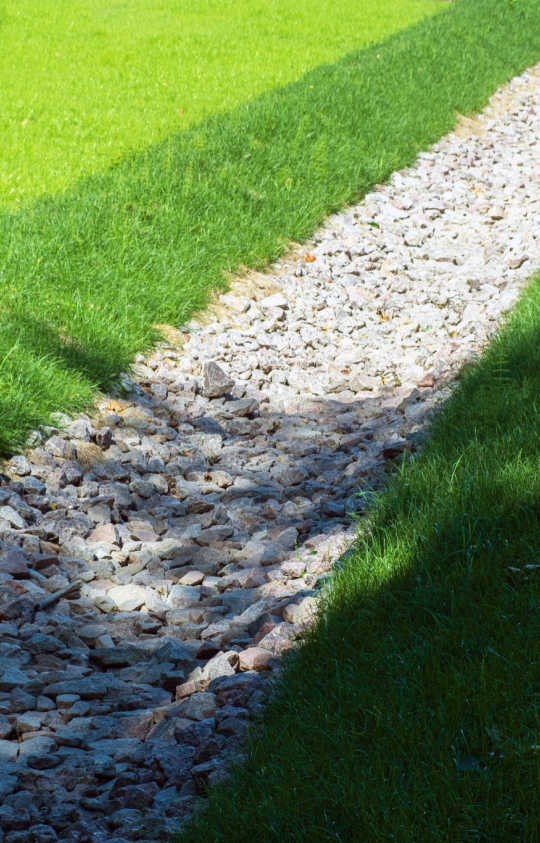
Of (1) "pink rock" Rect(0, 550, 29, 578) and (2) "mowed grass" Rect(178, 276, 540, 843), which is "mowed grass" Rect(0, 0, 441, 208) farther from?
(2) "mowed grass" Rect(178, 276, 540, 843)

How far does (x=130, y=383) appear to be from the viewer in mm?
5680

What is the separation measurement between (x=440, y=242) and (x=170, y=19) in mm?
10980

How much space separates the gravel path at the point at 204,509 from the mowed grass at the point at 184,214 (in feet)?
0.70

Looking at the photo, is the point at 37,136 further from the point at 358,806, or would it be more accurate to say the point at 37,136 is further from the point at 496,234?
the point at 358,806

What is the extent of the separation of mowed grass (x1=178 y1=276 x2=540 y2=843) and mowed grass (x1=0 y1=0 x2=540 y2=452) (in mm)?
2218

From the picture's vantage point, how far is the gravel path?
2.78 metres

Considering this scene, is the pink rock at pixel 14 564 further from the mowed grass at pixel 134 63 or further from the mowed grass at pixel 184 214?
the mowed grass at pixel 134 63

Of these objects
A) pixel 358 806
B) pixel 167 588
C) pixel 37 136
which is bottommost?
pixel 167 588

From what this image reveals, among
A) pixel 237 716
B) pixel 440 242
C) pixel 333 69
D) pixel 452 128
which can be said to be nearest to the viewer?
pixel 237 716

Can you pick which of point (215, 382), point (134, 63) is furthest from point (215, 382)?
point (134, 63)

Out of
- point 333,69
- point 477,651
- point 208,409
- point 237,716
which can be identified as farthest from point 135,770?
point 333,69

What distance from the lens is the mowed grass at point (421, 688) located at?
7.14ft

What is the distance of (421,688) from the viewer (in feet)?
8.28

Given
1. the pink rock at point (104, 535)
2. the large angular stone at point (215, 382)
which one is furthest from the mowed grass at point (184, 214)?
the pink rock at point (104, 535)
